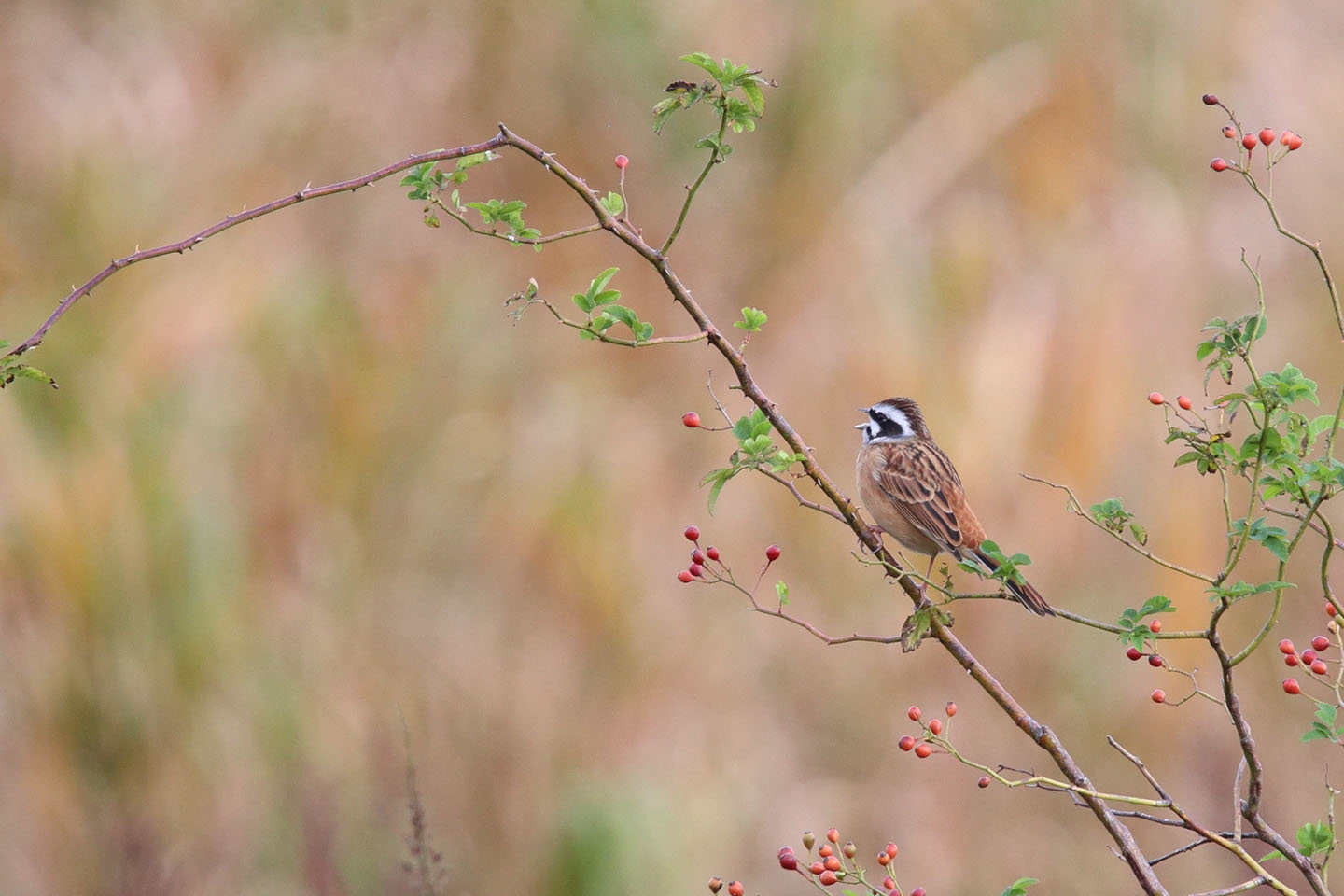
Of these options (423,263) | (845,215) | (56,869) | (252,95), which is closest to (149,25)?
(252,95)

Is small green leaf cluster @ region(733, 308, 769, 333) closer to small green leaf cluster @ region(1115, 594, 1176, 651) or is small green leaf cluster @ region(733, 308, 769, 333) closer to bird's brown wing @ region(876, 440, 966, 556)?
small green leaf cluster @ region(1115, 594, 1176, 651)

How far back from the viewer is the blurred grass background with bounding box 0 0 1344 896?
5.70 m

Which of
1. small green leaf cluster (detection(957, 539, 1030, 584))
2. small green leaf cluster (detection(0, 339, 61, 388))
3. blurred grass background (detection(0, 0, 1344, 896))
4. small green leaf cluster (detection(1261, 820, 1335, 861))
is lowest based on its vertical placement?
small green leaf cluster (detection(1261, 820, 1335, 861))

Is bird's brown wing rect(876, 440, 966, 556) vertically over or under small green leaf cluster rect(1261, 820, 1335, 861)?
over

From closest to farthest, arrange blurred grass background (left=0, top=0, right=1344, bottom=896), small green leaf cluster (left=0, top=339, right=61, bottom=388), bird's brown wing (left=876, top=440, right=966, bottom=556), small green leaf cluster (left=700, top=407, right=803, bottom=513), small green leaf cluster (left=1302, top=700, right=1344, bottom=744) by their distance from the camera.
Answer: small green leaf cluster (left=0, top=339, right=61, bottom=388) → small green leaf cluster (left=1302, top=700, right=1344, bottom=744) → small green leaf cluster (left=700, top=407, right=803, bottom=513) → bird's brown wing (left=876, top=440, right=966, bottom=556) → blurred grass background (left=0, top=0, right=1344, bottom=896)

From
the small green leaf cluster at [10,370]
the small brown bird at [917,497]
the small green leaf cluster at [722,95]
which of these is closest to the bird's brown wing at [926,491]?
the small brown bird at [917,497]

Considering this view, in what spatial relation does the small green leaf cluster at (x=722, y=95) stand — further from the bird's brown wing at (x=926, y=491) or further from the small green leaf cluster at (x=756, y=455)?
the bird's brown wing at (x=926, y=491)

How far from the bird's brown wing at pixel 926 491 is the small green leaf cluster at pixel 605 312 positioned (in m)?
1.85

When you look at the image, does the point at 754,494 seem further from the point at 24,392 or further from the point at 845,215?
the point at 24,392

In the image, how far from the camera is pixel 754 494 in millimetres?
7016

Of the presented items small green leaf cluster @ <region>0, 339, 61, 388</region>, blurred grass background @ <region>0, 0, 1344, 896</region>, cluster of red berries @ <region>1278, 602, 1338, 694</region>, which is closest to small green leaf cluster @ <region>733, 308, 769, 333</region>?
cluster of red berries @ <region>1278, 602, 1338, 694</region>

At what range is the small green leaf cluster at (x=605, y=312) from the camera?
2072 mm

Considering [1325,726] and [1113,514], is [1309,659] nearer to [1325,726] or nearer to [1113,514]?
[1325,726]

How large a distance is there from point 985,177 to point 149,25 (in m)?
4.31
